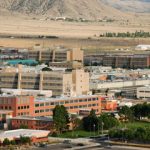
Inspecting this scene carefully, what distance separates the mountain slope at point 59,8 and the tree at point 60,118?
86.6m

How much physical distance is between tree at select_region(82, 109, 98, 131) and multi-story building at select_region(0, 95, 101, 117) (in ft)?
8.55

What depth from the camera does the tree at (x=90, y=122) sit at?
3259 cm

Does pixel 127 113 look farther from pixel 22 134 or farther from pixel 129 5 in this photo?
pixel 129 5

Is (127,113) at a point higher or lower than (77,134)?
higher

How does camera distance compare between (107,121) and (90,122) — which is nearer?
(90,122)

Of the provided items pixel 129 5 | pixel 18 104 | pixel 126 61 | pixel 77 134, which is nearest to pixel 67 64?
pixel 126 61

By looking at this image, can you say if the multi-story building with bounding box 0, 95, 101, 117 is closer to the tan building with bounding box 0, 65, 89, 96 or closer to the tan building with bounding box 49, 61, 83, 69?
the tan building with bounding box 0, 65, 89, 96

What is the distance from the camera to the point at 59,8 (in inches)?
4764

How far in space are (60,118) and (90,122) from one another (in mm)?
1224

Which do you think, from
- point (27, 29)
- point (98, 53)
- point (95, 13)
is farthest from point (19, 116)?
point (95, 13)

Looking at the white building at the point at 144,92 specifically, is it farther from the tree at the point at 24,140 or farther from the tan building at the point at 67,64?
the tree at the point at 24,140

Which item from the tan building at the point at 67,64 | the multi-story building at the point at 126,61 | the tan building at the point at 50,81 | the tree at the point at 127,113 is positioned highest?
the multi-story building at the point at 126,61

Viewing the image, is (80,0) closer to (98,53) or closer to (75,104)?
(98,53)

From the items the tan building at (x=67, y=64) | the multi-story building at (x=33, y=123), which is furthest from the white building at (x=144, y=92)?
the multi-story building at (x=33, y=123)
